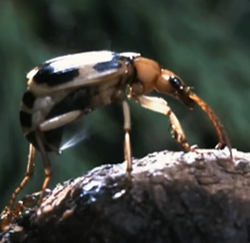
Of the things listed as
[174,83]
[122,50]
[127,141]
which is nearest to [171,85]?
[174,83]

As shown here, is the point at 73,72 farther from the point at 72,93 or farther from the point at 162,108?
the point at 162,108

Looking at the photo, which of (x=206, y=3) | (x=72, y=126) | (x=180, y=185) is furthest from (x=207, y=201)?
(x=206, y=3)

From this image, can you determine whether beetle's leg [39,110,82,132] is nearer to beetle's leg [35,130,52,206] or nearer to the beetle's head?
beetle's leg [35,130,52,206]

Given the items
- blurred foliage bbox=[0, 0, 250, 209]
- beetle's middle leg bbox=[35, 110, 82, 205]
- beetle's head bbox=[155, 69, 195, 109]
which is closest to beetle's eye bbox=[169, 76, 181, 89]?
beetle's head bbox=[155, 69, 195, 109]

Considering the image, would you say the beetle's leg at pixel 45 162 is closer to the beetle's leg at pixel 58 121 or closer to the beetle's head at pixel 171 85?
the beetle's leg at pixel 58 121

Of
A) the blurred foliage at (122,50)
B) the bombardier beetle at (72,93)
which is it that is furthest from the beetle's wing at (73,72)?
the blurred foliage at (122,50)

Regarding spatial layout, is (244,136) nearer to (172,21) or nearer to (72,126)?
(172,21)

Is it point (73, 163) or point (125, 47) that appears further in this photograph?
point (125, 47)

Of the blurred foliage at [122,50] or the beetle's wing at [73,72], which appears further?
the blurred foliage at [122,50]
